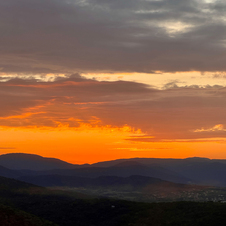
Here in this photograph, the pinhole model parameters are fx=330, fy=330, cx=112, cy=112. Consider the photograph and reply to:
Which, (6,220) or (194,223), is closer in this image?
(6,220)

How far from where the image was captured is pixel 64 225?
9544 cm

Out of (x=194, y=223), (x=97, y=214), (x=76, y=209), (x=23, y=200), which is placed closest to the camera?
(x=194, y=223)

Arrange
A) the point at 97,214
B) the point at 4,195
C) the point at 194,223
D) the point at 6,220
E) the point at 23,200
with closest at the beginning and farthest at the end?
the point at 6,220
the point at 194,223
the point at 97,214
the point at 23,200
the point at 4,195

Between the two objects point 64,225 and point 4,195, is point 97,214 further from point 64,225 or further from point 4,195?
point 4,195

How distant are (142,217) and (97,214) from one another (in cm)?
1698

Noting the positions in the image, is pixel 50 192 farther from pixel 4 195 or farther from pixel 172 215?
pixel 172 215

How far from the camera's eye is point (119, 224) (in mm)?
95000

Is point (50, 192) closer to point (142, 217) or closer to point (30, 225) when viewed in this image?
point (142, 217)

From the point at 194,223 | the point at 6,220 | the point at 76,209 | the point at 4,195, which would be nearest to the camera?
the point at 6,220

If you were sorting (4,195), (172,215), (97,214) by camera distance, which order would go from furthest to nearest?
(4,195), (97,214), (172,215)

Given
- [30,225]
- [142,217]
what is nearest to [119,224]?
[142,217]

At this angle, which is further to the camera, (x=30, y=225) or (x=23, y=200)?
(x=23, y=200)

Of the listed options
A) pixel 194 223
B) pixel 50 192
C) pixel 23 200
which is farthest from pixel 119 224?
pixel 50 192

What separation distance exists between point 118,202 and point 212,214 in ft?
135
